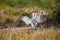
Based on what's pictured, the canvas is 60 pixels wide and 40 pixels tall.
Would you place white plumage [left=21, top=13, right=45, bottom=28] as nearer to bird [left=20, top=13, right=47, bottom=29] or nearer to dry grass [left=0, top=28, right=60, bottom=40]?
bird [left=20, top=13, right=47, bottom=29]

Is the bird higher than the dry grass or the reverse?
higher

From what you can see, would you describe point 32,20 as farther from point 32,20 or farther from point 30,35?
point 30,35

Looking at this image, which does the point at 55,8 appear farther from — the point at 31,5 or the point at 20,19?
the point at 20,19

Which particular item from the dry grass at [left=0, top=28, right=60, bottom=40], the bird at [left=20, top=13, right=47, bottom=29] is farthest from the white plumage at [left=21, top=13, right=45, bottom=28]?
the dry grass at [left=0, top=28, right=60, bottom=40]

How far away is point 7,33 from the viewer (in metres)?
5.79

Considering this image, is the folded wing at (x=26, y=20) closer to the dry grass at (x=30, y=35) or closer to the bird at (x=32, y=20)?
the bird at (x=32, y=20)

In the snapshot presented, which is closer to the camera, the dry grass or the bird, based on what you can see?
the dry grass

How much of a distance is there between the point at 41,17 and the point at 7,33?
82.1 inches

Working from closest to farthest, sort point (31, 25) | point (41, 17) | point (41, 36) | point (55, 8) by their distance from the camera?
point (41, 36) → point (31, 25) → point (41, 17) → point (55, 8)

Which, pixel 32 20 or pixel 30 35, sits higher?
pixel 32 20

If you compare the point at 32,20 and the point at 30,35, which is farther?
the point at 32,20

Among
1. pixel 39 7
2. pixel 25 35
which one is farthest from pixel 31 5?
pixel 25 35

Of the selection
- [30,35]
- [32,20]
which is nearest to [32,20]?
[32,20]

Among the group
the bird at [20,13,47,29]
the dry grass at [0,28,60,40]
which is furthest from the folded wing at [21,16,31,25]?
the dry grass at [0,28,60,40]
